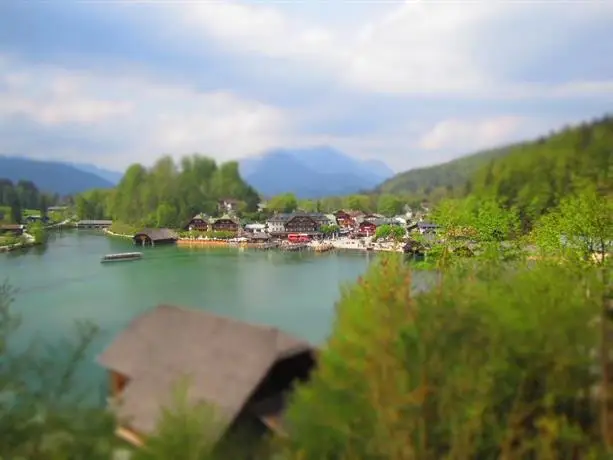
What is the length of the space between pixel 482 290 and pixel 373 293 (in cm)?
33

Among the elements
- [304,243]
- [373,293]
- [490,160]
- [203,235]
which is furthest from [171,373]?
[304,243]

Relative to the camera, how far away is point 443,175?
4.40m

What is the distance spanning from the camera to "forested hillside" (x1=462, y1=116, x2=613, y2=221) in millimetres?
3385

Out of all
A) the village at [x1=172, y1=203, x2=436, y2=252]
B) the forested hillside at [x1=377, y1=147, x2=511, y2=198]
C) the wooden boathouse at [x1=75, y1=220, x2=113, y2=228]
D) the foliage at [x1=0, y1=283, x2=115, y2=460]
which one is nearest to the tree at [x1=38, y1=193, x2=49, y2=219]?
the wooden boathouse at [x1=75, y1=220, x2=113, y2=228]

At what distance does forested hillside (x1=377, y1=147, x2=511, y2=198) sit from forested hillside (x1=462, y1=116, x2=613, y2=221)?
1.9 inches

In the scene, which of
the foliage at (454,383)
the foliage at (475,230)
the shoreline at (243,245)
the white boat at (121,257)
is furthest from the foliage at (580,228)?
the white boat at (121,257)

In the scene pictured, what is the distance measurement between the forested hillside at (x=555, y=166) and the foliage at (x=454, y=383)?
224cm

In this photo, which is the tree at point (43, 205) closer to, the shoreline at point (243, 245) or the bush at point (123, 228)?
the shoreline at point (243, 245)

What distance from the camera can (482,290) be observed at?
1475mm

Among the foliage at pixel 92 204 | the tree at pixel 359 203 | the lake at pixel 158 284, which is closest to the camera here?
the lake at pixel 158 284

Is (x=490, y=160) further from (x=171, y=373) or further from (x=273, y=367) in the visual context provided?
(x=171, y=373)

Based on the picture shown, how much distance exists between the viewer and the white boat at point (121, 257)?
30.8 ft

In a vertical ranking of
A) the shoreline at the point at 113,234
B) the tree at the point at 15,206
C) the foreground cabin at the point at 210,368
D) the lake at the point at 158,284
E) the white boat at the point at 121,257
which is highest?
the tree at the point at 15,206

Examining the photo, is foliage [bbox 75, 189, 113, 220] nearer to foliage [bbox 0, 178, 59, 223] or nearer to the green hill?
foliage [bbox 0, 178, 59, 223]
